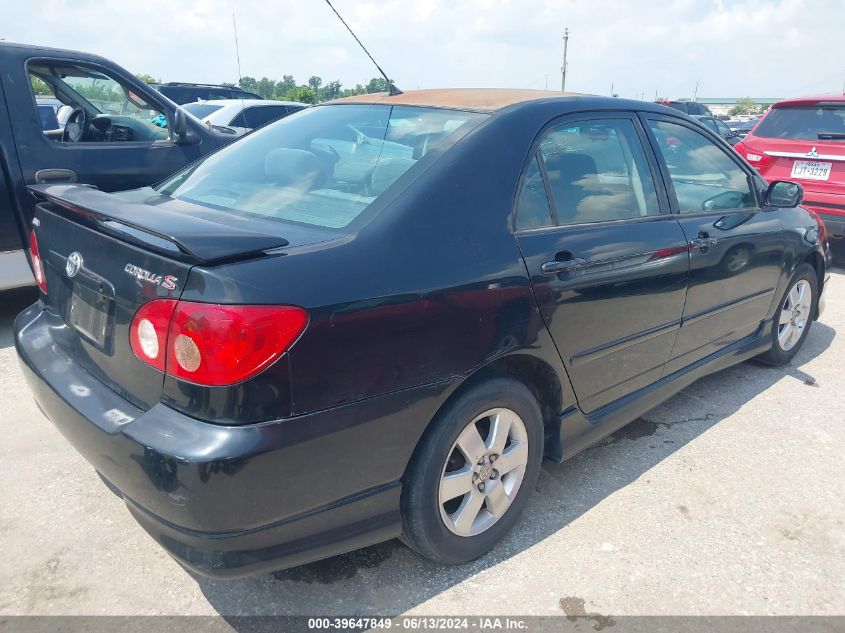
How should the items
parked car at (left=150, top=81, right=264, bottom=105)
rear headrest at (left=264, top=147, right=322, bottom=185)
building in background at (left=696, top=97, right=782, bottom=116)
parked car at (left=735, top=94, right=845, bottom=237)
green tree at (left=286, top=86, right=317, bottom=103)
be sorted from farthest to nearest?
building in background at (left=696, top=97, right=782, bottom=116) → green tree at (left=286, top=86, right=317, bottom=103) → parked car at (left=150, top=81, right=264, bottom=105) → parked car at (left=735, top=94, right=845, bottom=237) → rear headrest at (left=264, top=147, right=322, bottom=185)

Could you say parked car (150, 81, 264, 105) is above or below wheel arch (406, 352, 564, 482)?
above

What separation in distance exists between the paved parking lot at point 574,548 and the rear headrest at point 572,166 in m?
1.33

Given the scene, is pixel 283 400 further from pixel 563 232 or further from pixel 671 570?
pixel 671 570

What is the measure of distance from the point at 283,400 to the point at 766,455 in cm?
258

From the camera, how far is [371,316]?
6.17ft

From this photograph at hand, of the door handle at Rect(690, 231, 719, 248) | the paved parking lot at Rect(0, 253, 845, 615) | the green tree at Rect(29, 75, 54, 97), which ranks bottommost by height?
the paved parking lot at Rect(0, 253, 845, 615)

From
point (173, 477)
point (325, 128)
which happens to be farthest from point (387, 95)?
point (173, 477)

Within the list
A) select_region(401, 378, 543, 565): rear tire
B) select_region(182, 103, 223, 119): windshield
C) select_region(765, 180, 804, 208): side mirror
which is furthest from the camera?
select_region(182, 103, 223, 119): windshield

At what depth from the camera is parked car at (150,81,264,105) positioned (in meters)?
13.8

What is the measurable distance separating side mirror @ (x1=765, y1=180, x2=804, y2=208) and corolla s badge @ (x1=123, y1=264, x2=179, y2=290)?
3.30 m

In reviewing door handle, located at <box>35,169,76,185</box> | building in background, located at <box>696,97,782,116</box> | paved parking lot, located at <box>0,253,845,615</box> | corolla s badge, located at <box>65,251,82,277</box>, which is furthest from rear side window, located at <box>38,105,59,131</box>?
building in background, located at <box>696,97,782,116</box>

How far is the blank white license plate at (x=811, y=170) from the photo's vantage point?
6.59 meters

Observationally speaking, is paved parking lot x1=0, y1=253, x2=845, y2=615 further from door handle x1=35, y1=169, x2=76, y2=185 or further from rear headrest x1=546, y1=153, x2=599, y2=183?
door handle x1=35, y1=169, x2=76, y2=185

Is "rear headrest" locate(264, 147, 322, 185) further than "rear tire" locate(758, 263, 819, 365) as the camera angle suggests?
No
